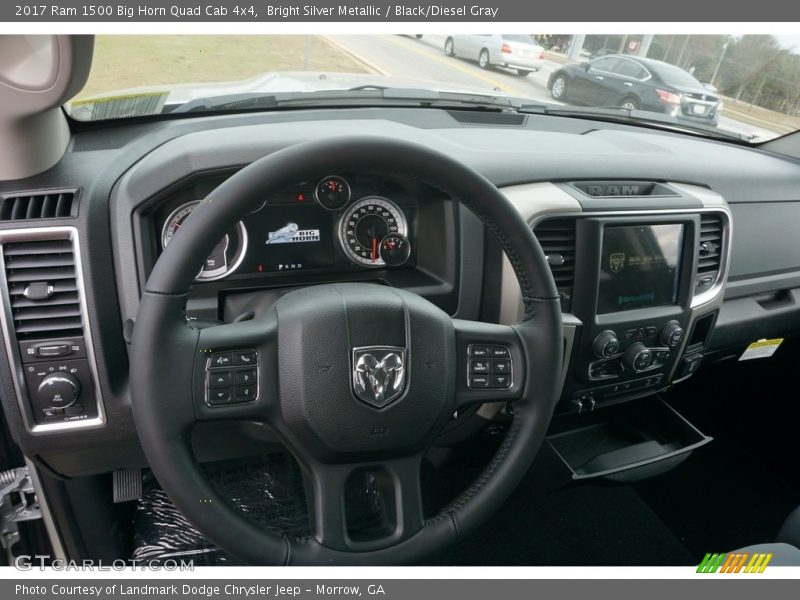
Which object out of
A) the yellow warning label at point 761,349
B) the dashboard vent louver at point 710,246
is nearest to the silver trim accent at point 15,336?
the dashboard vent louver at point 710,246

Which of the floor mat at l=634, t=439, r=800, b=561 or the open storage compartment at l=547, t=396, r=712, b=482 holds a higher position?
the open storage compartment at l=547, t=396, r=712, b=482

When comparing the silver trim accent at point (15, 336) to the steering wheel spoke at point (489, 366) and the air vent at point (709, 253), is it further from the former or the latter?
the air vent at point (709, 253)

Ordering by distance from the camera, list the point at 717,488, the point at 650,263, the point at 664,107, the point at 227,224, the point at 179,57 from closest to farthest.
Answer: the point at 227,224
the point at 179,57
the point at 650,263
the point at 664,107
the point at 717,488

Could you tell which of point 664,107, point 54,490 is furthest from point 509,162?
point 54,490

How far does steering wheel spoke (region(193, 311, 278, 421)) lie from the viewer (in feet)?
3.42

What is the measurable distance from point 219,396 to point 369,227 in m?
0.66

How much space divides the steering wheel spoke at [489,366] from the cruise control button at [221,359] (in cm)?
45

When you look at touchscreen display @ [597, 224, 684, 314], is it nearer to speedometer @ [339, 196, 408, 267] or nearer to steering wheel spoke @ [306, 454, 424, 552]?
speedometer @ [339, 196, 408, 267]

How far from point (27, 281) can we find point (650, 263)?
5.28 feet

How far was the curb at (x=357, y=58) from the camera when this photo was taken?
5.10ft

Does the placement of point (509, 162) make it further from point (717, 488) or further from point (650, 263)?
point (717, 488)

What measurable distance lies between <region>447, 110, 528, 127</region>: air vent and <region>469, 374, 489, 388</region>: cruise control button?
99 cm

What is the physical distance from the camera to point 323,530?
1.11 m

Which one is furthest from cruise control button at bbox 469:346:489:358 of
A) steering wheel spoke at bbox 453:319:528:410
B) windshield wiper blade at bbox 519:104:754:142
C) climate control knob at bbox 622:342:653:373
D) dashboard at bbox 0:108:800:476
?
windshield wiper blade at bbox 519:104:754:142
